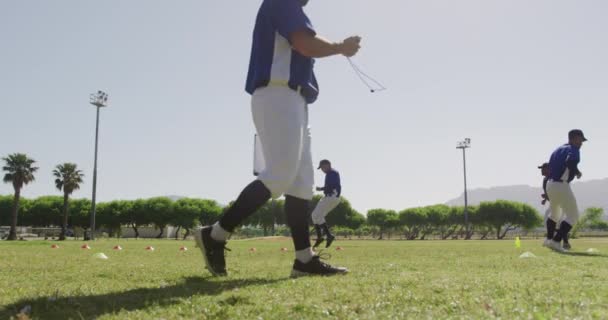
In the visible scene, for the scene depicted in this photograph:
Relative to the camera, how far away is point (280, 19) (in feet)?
15.2

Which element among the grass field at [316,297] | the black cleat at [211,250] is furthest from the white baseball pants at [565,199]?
the black cleat at [211,250]

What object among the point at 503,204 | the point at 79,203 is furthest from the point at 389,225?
the point at 79,203

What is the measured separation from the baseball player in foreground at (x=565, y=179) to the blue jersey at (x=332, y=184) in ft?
17.5

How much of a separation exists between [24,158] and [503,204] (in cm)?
9642

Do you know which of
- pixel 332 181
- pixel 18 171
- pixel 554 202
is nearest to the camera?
pixel 554 202

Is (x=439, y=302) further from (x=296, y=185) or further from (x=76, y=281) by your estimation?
(x=76, y=281)

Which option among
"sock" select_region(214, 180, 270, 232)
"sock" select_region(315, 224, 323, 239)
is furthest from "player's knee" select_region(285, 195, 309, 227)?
"sock" select_region(315, 224, 323, 239)

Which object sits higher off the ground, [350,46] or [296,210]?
[350,46]

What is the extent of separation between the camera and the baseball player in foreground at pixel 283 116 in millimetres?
4539

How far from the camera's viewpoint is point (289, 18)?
15.0 ft

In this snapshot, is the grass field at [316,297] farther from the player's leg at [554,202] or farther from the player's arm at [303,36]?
the player's leg at [554,202]

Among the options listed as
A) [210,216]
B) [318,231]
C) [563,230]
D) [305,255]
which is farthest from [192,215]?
[305,255]

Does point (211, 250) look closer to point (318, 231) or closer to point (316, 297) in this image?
point (316, 297)

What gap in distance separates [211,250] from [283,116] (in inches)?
57.3
